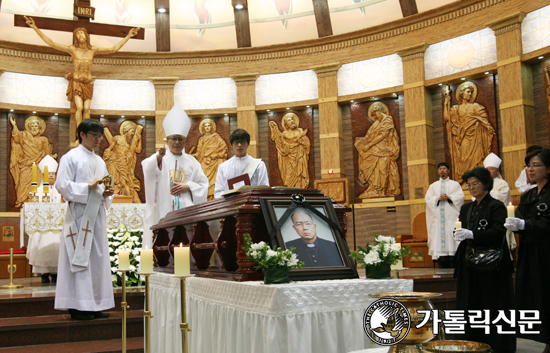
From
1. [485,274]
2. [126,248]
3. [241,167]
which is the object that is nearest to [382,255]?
[485,274]

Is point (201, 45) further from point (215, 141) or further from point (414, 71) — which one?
point (414, 71)

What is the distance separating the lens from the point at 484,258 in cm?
345

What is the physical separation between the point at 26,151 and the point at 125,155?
2064 millimetres

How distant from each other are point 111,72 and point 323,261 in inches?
433

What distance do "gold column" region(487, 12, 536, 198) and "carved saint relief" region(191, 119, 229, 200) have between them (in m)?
5.98

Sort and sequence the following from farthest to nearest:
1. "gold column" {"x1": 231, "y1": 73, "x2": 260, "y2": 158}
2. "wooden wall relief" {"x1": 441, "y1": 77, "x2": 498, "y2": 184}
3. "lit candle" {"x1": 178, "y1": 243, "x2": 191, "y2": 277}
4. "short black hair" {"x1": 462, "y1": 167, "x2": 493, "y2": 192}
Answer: "gold column" {"x1": 231, "y1": 73, "x2": 260, "y2": 158}, "wooden wall relief" {"x1": 441, "y1": 77, "x2": 498, "y2": 184}, "short black hair" {"x1": 462, "y1": 167, "x2": 493, "y2": 192}, "lit candle" {"x1": 178, "y1": 243, "x2": 191, "y2": 277}

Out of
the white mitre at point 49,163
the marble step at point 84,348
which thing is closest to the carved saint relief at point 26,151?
the white mitre at point 49,163

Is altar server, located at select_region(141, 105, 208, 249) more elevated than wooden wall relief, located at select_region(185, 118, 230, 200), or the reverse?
wooden wall relief, located at select_region(185, 118, 230, 200)

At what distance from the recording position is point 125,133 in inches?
491

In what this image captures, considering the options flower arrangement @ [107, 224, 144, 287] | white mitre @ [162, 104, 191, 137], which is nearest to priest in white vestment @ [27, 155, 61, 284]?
flower arrangement @ [107, 224, 144, 287]

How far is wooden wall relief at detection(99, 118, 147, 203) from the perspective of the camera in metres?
12.2

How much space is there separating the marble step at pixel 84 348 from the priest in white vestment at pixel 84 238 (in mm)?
258

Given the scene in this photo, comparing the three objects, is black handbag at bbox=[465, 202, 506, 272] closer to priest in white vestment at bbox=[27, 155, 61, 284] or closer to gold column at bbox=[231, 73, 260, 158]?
priest in white vestment at bbox=[27, 155, 61, 284]

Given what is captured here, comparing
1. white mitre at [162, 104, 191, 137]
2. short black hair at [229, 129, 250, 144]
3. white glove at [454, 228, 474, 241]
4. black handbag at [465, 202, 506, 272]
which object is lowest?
black handbag at [465, 202, 506, 272]
